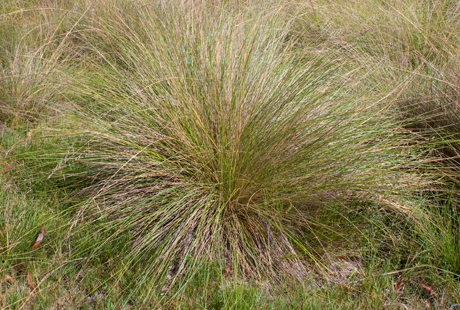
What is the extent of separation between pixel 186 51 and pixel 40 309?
5.51 feet

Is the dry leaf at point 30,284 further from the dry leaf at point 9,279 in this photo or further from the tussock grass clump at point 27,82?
the tussock grass clump at point 27,82

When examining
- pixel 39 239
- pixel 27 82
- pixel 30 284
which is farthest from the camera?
pixel 27 82

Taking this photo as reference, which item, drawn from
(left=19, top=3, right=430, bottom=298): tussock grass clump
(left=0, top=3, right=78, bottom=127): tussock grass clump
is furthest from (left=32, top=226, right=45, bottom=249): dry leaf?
(left=0, top=3, right=78, bottom=127): tussock grass clump

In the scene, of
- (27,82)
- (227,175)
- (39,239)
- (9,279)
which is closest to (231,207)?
(227,175)

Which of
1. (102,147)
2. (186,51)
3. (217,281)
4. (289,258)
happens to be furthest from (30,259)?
(186,51)

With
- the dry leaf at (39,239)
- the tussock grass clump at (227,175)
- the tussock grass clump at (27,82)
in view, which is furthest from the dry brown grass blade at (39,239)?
the tussock grass clump at (27,82)

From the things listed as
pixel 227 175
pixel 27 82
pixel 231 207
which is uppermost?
pixel 27 82

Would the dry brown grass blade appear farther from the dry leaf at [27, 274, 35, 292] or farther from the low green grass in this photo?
the dry leaf at [27, 274, 35, 292]

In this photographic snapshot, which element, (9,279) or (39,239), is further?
(39,239)

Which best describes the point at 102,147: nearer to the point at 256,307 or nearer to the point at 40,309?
the point at 40,309

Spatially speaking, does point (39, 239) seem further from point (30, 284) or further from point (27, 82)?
point (27, 82)

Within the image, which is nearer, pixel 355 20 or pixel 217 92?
pixel 217 92

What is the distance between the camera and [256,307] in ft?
5.88

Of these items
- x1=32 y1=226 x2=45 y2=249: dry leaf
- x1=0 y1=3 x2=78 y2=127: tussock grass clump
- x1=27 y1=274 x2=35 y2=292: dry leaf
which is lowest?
x1=27 y1=274 x2=35 y2=292: dry leaf
